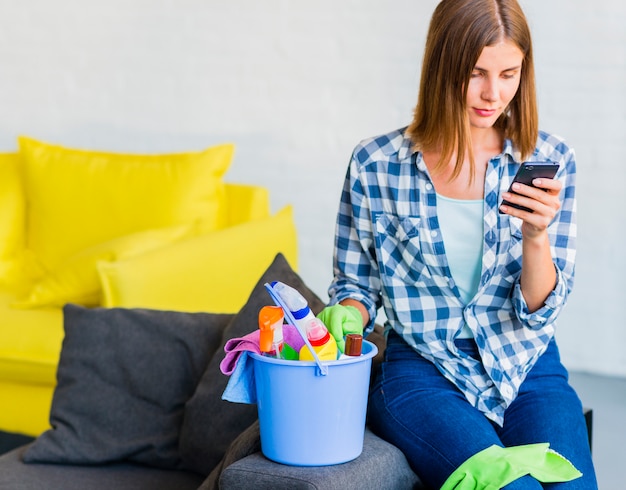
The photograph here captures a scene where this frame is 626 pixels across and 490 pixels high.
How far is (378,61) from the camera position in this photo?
11.5 feet

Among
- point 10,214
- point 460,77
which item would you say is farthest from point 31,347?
point 460,77

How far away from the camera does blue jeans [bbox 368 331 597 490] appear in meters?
1.51

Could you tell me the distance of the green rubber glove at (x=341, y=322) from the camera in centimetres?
148

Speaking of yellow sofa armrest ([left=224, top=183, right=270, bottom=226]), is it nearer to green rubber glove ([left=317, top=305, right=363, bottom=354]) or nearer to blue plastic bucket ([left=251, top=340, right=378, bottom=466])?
green rubber glove ([left=317, top=305, right=363, bottom=354])

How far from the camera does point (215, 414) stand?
5.98ft

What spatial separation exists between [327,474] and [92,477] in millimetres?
704

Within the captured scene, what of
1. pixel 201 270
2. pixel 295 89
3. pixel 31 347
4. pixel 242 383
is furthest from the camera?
pixel 295 89

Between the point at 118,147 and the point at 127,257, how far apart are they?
1333mm

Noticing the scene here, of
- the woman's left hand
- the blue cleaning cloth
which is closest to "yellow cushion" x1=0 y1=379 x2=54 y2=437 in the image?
the blue cleaning cloth

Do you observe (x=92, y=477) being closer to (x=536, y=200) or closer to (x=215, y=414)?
(x=215, y=414)

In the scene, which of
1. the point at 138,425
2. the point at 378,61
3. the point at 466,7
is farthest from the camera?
the point at 378,61

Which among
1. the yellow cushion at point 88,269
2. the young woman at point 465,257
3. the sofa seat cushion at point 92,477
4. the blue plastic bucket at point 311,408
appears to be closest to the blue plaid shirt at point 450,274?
the young woman at point 465,257

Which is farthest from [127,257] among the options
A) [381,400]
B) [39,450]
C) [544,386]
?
[544,386]

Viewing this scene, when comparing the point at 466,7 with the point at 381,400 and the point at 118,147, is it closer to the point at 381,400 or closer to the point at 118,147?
the point at 381,400
